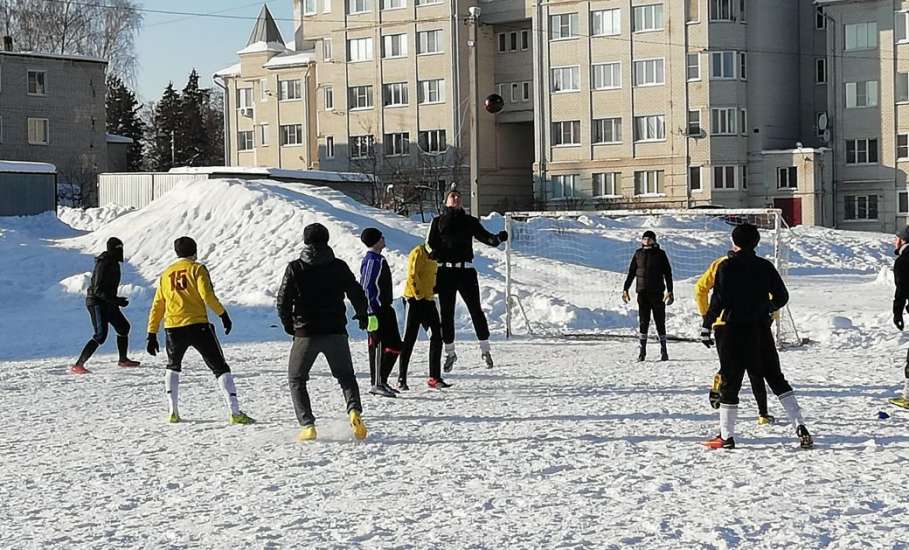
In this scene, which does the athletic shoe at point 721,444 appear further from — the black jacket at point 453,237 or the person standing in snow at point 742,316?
the black jacket at point 453,237

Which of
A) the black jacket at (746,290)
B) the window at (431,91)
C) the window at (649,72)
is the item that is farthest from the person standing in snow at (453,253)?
the window at (431,91)

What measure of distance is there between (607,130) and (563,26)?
220 inches

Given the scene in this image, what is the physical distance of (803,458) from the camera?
8.43 metres

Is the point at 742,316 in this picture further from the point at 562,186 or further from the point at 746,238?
the point at 562,186

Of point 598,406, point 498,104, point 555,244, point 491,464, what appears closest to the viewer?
point 491,464

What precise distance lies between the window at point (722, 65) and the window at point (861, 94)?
5435 mm

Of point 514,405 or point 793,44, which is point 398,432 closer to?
point 514,405

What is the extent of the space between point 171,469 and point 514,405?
3841 mm

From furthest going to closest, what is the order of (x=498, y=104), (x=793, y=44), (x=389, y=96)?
(x=389, y=96) → (x=793, y=44) → (x=498, y=104)

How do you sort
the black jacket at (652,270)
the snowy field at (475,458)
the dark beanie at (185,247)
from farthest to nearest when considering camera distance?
1. the black jacket at (652,270)
2. the dark beanie at (185,247)
3. the snowy field at (475,458)

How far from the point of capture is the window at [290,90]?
68.7m

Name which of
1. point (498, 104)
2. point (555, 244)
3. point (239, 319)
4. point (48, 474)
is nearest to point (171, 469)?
point (48, 474)

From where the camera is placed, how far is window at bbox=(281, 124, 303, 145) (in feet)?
226

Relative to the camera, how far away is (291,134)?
228ft
